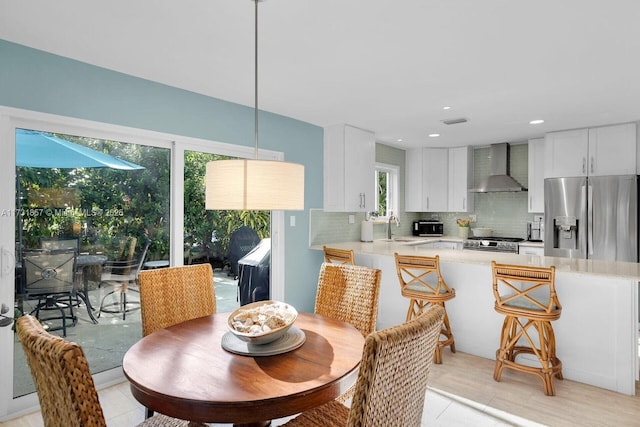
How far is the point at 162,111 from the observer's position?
303 cm

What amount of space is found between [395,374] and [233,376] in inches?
Answer: 23.9

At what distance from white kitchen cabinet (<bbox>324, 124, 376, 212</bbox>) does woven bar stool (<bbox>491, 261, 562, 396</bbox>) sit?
6.79 ft

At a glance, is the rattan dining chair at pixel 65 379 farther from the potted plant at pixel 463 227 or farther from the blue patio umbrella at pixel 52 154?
the potted plant at pixel 463 227

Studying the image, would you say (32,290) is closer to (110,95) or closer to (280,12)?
(110,95)

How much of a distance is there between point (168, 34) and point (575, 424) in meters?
3.36

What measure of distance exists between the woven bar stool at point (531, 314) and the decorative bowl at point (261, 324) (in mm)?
1755

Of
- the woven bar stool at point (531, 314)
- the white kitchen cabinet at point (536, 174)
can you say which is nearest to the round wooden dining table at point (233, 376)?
the woven bar stool at point (531, 314)

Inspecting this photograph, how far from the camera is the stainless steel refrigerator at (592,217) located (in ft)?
13.4

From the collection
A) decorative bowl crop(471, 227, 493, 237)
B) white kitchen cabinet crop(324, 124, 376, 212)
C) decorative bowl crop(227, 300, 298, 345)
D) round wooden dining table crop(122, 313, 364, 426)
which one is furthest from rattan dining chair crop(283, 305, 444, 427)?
decorative bowl crop(471, 227, 493, 237)

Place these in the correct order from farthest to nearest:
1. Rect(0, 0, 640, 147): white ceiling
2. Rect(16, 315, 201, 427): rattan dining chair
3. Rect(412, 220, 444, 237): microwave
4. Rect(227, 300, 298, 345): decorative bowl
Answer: Rect(412, 220, 444, 237): microwave → Rect(0, 0, 640, 147): white ceiling → Rect(227, 300, 298, 345): decorative bowl → Rect(16, 315, 201, 427): rattan dining chair

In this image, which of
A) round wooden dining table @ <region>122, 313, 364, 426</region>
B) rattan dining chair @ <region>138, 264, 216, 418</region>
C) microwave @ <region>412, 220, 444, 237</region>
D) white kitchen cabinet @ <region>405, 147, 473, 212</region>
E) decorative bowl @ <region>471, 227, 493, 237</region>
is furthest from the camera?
microwave @ <region>412, 220, 444, 237</region>

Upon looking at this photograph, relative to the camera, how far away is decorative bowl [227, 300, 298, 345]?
4.95 feet

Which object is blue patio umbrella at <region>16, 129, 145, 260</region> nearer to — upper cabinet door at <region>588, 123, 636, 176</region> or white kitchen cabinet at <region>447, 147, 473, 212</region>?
white kitchen cabinet at <region>447, 147, 473, 212</region>

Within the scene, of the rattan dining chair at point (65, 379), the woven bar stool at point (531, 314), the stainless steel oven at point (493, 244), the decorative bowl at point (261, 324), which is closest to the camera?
the rattan dining chair at point (65, 379)
